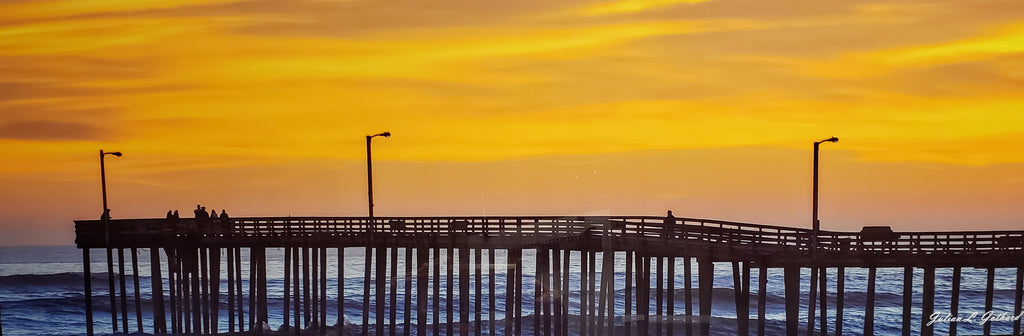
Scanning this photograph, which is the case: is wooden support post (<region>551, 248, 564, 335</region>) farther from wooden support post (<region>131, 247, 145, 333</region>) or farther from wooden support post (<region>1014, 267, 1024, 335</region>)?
wooden support post (<region>131, 247, 145, 333</region>)

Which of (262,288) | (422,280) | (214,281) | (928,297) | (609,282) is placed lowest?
(262,288)

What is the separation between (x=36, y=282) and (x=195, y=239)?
280 ft

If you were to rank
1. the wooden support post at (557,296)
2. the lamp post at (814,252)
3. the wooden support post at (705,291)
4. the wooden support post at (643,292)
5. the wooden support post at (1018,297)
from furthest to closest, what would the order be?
the wooden support post at (557,296)
the wooden support post at (643,292)
the wooden support post at (1018,297)
the wooden support post at (705,291)
the lamp post at (814,252)

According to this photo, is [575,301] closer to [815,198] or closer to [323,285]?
[323,285]

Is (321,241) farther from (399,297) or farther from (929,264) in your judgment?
(399,297)

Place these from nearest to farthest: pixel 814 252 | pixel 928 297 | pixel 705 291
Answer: pixel 814 252 < pixel 928 297 < pixel 705 291

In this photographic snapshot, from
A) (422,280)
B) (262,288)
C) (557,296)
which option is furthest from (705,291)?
(262,288)

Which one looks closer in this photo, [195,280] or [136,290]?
[195,280]

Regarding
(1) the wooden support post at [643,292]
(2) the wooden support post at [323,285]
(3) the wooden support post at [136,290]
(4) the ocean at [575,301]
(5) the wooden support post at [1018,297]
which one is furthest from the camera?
(4) the ocean at [575,301]

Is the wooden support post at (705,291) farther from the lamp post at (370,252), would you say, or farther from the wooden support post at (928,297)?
the lamp post at (370,252)

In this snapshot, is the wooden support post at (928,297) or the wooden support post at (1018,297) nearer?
the wooden support post at (928,297)

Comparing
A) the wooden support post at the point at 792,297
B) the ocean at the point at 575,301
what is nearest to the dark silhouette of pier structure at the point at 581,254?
the wooden support post at the point at 792,297

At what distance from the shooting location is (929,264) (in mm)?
45562

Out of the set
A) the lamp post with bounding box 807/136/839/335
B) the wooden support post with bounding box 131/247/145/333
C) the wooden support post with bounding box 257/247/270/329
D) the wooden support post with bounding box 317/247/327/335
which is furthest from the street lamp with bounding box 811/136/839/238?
the wooden support post with bounding box 131/247/145/333
